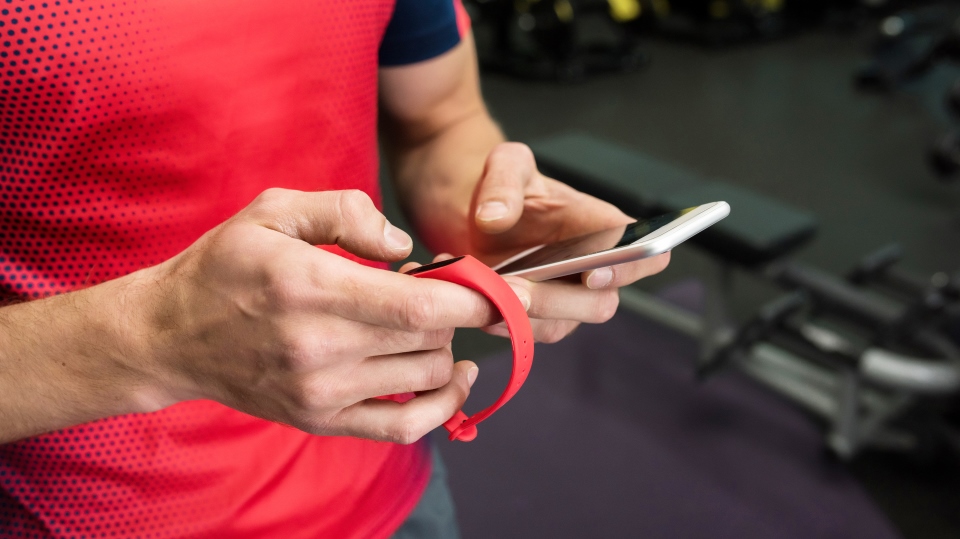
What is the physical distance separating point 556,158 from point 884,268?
110 cm

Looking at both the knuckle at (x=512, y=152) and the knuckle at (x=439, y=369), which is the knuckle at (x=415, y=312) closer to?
the knuckle at (x=439, y=369)

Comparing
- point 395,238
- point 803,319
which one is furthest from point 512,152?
point 803,319

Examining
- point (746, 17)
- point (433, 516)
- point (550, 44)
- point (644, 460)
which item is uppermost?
point (433, 516)

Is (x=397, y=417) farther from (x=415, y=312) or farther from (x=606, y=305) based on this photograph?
(x=606, y=305)

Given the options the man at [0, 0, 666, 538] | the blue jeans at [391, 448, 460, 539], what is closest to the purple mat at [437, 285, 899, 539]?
the blue jeans at [391, 448, 460, 539]

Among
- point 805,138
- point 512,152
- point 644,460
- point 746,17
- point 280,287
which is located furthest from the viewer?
point 746,17

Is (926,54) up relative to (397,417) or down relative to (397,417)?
down

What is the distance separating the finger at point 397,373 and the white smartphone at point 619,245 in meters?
0.11

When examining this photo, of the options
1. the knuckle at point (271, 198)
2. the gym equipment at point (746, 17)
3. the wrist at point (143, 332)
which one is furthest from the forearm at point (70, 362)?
the gym equipment at point (746, 17)

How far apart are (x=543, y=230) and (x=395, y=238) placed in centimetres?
32

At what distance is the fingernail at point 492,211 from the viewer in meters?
0.65

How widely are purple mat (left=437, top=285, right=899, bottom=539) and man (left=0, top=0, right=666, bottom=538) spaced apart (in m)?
1.08

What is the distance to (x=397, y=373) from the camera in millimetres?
484

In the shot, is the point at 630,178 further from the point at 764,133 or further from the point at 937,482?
the point at 764,133
